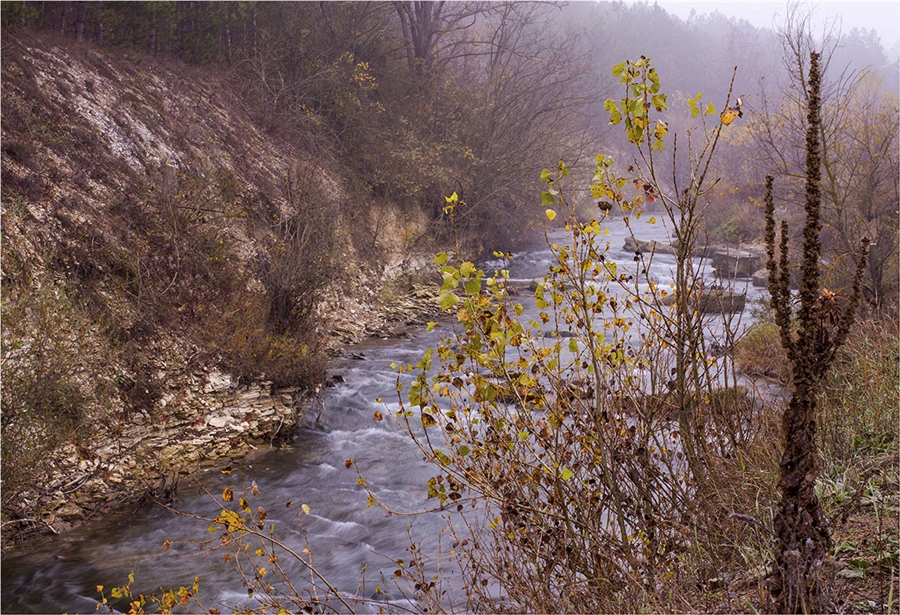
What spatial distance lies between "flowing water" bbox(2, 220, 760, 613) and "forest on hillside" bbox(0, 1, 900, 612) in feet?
0.71

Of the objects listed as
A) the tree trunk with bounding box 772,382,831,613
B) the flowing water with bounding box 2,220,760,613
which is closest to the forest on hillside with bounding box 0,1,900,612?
the tree trunk with bounding box 772,382,831,613

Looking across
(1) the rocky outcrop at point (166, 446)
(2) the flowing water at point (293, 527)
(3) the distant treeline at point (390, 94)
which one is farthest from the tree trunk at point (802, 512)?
(3) the distant treeline at point (390, 94)

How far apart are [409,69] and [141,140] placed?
10.4 metres

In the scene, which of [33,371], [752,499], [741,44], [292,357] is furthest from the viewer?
[741,44]

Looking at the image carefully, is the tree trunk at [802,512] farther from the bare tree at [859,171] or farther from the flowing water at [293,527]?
the bare tree at [859,171]

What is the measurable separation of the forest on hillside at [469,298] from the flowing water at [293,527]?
216mm

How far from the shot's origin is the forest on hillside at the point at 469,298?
3.15 metres

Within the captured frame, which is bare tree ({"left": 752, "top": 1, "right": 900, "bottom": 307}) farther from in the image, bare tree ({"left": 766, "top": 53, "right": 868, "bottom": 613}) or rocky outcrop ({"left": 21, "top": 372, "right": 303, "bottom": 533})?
bare tree ({"left": 766, "top": 53, "right": 868, "bottom": 613})

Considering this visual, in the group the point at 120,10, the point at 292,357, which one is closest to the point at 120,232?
the point at 292,357

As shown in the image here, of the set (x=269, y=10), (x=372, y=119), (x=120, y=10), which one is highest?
(x=269, y=10)

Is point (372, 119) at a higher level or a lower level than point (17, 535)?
higher

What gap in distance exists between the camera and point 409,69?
2084cm

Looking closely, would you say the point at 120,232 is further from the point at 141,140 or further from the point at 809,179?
the point at 809,179

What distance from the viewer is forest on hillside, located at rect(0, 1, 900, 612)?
10.3 feet
